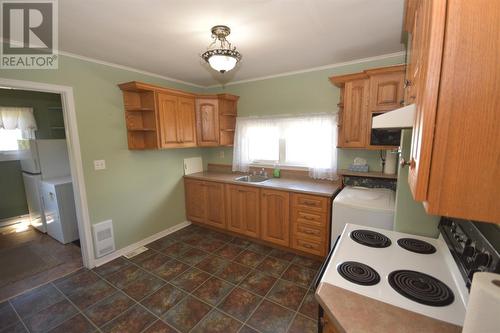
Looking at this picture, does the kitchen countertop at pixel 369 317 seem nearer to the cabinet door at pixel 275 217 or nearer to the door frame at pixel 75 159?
the cabinet door at pixel 275 217

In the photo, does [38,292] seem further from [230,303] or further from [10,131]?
[10,131]

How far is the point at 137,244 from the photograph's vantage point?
9.91 ft

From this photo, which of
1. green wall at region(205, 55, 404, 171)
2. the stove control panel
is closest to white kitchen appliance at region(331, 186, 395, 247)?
green wall at region(205, 55, 404, 171)

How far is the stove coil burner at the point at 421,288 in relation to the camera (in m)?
0.90

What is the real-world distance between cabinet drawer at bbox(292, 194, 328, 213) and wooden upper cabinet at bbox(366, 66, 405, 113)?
3.63ft

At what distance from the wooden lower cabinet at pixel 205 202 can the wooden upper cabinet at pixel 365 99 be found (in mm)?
1842

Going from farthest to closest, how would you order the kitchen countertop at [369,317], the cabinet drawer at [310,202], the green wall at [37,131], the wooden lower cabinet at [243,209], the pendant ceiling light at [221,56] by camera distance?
the green wall at [37,131]
the wooden lower cabinet at [243,209]
the cabinet drawer at [310,202]
the pendant ceiling light at [221,56]
the kitchen countertop at [369,317]

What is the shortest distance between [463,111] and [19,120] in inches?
221

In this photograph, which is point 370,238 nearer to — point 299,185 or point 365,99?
point 299,185

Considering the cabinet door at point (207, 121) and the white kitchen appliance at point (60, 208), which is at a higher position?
the cabinet door at point (207, 121)

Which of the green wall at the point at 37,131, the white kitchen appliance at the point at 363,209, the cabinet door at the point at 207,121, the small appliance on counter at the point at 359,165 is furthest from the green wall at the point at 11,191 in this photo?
the small appliance on counter at the point at 359,165

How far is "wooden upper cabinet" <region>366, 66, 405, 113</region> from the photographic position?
215cm

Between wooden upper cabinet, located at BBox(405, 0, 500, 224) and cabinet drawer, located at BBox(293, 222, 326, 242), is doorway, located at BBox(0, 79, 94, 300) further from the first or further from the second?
wooden upper cabinet, located at BBox(405, 0, 500, 224)

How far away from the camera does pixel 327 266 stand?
1.16 metres
